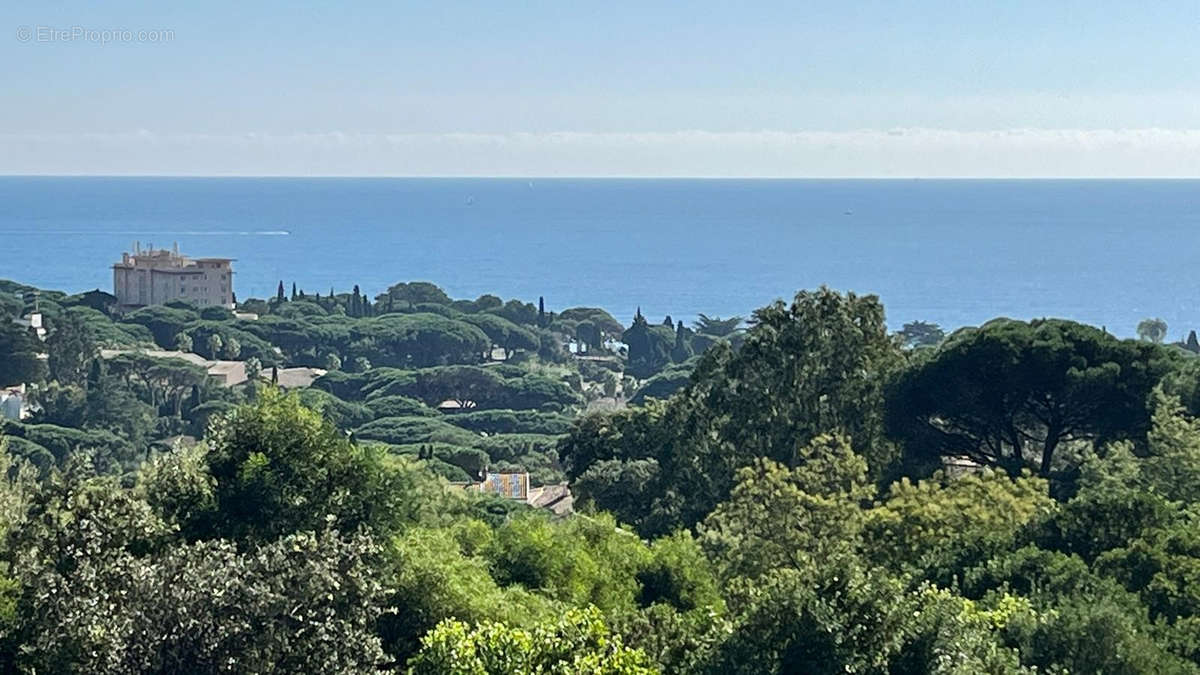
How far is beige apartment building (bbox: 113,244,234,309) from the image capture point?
8150cm

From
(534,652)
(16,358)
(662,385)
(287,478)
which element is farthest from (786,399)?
(662,385)

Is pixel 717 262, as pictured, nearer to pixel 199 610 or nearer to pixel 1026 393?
pixel 1026 393

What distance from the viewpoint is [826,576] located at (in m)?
9.95

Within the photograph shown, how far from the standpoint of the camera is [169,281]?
81812 millimetres

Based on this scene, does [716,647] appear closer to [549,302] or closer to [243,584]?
[243,584]

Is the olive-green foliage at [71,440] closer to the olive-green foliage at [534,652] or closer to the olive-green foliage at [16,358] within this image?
the olive-green foliage at [16,358]

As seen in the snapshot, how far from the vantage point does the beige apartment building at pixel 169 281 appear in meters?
81.5

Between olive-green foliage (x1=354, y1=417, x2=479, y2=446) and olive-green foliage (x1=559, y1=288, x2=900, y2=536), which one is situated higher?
olive-green foliage (x1=559, y1=288, x2=900, y2=536)

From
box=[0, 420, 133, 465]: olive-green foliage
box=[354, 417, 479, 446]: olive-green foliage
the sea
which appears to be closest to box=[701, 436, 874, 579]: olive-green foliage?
box=[0, 420, 133, 465]: olive-green foliage

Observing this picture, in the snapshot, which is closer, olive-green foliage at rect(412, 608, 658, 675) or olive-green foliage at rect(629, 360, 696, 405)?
olive-green foliage at rect(412, 608, 658, 675)

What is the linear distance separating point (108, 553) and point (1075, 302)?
323 ft

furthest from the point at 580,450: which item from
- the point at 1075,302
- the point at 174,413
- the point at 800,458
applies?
the point at 1075,302

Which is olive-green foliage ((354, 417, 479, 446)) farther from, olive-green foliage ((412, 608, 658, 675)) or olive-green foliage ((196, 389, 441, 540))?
olive-green foliage ((412, 608, 658, 675))

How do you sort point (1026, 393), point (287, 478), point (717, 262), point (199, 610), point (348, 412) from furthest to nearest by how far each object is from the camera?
point (717, 262)
point (348, 412)
point (1026, 393)
point (287, 478)
point (199, 610)
